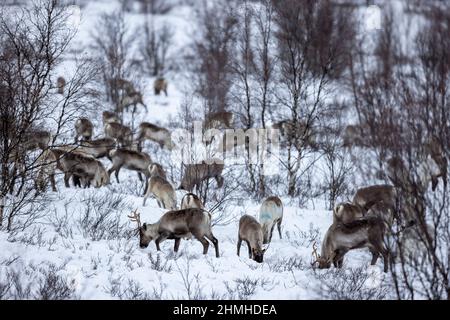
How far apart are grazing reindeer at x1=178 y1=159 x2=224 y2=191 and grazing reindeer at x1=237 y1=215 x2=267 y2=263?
3.04 m

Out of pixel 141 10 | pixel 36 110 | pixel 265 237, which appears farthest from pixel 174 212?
pixel 141 10

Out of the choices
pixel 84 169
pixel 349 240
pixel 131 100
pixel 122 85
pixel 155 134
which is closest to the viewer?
pixel 349 240

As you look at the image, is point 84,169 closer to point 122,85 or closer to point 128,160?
point 128,160

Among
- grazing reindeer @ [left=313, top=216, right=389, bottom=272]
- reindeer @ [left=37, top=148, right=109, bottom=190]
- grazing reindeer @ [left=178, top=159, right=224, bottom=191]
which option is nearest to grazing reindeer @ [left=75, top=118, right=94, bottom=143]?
reindeer @ [left=37, top=148, right=109, bottom=190]

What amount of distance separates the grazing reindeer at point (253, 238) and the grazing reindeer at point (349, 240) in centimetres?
131

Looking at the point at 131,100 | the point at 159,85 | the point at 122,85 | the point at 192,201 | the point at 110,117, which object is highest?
the point at 159,85

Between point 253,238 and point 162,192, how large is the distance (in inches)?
189

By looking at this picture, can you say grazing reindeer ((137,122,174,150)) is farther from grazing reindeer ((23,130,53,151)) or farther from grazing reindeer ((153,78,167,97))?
grazing reindeer ((23,130,53,151))

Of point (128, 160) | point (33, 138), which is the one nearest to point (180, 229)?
point (33, 138)

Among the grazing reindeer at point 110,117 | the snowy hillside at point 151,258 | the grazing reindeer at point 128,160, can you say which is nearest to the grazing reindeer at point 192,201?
the snowy hillside at point 151,258

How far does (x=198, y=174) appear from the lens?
1680 centimetres

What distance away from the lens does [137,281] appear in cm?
970

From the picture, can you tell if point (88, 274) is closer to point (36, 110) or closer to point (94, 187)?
point (36, 110)
